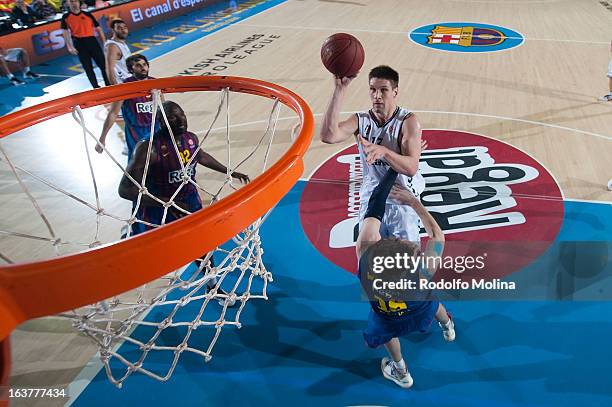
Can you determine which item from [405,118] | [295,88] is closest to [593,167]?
[405,118]

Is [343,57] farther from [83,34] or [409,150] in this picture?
[83,34]

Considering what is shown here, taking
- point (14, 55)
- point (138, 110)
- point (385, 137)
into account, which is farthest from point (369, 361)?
point (14, 55)

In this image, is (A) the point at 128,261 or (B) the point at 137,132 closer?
(A) the point at 128,261

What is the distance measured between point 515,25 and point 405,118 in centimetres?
918

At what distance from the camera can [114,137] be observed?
19.7ft

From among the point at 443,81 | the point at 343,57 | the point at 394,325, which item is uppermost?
the point at 343,57

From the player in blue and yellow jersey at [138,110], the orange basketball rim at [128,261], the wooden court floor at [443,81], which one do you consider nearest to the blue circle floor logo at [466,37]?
the wooden court floor at [443,81]

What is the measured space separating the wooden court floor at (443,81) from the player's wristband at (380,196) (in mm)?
1847

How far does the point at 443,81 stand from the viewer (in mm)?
7367

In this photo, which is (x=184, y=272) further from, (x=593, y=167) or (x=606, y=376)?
(x=593, y=167)

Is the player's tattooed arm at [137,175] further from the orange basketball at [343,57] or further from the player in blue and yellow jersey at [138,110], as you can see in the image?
the orange basketball at [343,57]

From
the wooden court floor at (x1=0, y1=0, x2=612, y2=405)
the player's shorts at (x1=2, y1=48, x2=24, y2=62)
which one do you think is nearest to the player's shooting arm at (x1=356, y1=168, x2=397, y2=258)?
the wooden court floor at (x1=0, y1=0, x2=612, y2=405)

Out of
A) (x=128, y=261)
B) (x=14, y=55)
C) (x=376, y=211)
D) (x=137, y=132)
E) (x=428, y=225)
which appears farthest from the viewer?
(x=14, y=55)

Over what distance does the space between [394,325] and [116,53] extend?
167 inches
